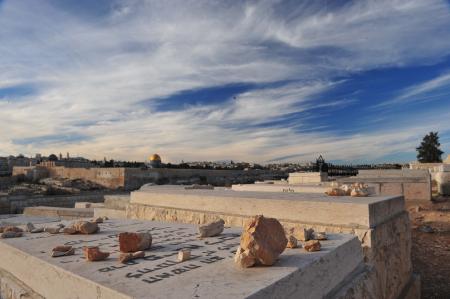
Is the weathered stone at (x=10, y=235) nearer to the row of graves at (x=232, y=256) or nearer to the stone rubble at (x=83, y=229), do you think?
the row of graves at (x=232, y=256)

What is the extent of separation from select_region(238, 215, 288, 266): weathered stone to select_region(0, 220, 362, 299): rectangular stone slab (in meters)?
0.06

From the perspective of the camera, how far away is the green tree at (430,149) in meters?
30.7

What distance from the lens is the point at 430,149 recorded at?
1220 inches

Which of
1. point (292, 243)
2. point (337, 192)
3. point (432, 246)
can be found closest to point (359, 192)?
point (337, 192)

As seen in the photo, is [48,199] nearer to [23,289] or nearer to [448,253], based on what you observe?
[23,289]

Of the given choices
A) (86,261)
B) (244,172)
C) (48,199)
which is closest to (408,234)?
(86,261)

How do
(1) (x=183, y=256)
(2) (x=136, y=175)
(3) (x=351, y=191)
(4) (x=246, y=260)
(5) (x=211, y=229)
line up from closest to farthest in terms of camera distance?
(4) (x=246, y=260) → (1) (x=183, y=256) → (5) (x=211, y=229) → (3) (x=351, y=191) → (2) (x=136, y=175)

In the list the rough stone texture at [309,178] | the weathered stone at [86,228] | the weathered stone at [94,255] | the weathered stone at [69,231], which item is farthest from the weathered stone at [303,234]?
the rough stone texture at [309,178]

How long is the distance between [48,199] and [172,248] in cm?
1312

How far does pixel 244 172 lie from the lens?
1241 inches

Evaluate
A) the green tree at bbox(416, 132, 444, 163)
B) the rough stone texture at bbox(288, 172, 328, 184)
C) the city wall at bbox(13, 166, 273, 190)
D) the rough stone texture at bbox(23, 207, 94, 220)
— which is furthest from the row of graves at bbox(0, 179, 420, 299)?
the green tree at bbox(416, 132, 444, 163)

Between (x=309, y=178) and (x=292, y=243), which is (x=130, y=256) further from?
(x=309, y=178)

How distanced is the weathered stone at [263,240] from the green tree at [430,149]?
33.7m

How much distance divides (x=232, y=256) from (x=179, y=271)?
0.44m
